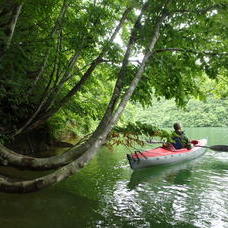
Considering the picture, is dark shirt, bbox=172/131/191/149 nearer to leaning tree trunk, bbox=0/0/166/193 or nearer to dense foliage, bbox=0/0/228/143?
dense foliage, bbox=0/0/228/143

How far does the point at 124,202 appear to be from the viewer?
7.24 metres

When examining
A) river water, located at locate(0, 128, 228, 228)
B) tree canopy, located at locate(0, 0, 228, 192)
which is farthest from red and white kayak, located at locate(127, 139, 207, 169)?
tree canopy, located at locate(0, 0, 228, 192)

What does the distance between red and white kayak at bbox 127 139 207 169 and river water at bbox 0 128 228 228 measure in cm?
53

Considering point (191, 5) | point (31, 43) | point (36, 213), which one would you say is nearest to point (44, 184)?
point (36, 213)

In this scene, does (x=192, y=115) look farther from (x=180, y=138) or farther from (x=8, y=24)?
(x=8, y=24)

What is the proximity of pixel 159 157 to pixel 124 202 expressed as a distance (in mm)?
5203

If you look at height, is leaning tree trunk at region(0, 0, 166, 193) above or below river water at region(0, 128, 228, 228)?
above

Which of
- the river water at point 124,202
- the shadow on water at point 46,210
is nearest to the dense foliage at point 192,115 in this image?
the river water at point 124,202

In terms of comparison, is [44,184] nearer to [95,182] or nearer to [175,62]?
[175,62]

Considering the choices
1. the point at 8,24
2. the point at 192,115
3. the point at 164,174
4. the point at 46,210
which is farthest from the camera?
the point at 192,115

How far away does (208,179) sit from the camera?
391 inches

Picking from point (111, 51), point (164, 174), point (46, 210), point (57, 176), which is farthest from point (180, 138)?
point (164, 174)

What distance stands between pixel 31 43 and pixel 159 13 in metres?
2.83

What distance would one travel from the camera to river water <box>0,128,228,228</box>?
584 centimetres
